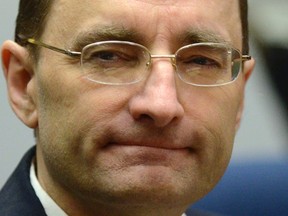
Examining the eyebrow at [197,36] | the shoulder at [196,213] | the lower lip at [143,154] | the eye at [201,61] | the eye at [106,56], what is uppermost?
the eyebrow at [197,36]

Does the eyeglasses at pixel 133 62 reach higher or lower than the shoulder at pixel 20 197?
higher

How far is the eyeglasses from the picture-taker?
77.4 inches

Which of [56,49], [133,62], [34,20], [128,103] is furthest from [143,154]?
[34,20]

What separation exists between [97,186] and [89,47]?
0.33 metres

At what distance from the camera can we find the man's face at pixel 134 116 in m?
1.92

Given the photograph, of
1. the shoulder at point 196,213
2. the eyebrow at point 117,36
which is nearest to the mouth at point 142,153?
the eyebrow at point 117,36

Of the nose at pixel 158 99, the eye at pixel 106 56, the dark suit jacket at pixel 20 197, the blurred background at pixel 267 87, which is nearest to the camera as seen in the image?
the nose at pixel 158 99

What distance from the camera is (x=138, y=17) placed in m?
1.98

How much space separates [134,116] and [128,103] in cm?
4

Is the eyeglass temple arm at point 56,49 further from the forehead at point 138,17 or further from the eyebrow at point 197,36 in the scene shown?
the eyebrow at point 197,36

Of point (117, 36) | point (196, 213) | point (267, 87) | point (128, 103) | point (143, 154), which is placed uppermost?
point (117, 36)

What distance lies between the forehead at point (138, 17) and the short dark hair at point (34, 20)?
0.04 m

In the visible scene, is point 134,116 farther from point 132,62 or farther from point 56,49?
point 56,49

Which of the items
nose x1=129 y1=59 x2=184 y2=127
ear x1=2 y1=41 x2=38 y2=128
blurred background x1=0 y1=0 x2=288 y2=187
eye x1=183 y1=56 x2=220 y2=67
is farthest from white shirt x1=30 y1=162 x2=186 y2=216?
blurred background x1=0 y1=0 x2=288 y2=187
